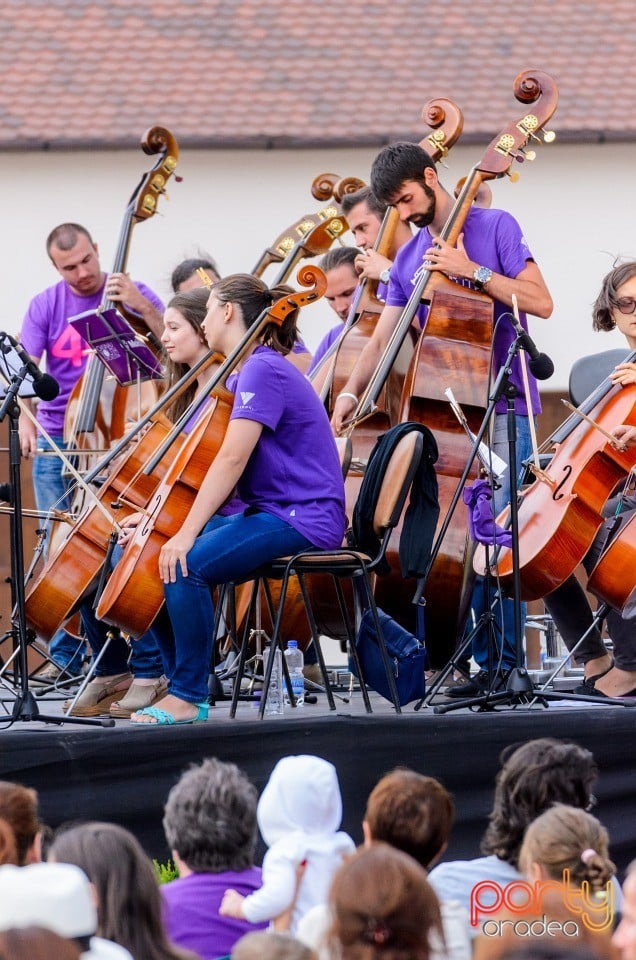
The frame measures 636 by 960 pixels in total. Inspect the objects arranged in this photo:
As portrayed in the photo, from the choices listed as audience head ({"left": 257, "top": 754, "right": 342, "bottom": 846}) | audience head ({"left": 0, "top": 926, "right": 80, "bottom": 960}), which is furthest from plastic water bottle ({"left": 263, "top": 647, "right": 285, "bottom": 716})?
audience head ({"left": 0, "top": 926, "right": 80, "bottom": 960})

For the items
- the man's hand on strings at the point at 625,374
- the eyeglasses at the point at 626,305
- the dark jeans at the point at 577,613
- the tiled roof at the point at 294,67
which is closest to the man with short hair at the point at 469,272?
the dark jeans at the point at 577,613

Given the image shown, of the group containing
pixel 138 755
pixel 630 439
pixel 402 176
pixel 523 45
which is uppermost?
pixel 523 45

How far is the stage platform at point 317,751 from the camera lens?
14.4 ft

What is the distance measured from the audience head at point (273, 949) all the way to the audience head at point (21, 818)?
2.66ft

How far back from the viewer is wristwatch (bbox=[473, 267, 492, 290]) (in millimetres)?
5238

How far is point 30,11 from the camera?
1273 cm

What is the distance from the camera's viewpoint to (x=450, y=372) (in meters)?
5.18

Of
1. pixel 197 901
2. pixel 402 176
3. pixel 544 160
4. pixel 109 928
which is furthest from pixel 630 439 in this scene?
pixel 544 160

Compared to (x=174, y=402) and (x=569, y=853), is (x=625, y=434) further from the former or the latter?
(x=569, y=853)

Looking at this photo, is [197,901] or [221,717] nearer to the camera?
[197,901]

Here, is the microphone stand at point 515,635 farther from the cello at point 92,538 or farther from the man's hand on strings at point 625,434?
the cello at point 92,538

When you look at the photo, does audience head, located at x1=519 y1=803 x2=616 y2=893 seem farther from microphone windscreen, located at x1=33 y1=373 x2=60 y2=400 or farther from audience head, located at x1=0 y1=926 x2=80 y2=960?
microphone windscreen, located at x1=33 y1=373 x2=60 y2=400

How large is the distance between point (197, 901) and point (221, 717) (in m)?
1.71

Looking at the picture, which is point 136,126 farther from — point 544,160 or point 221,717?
point 221,717
